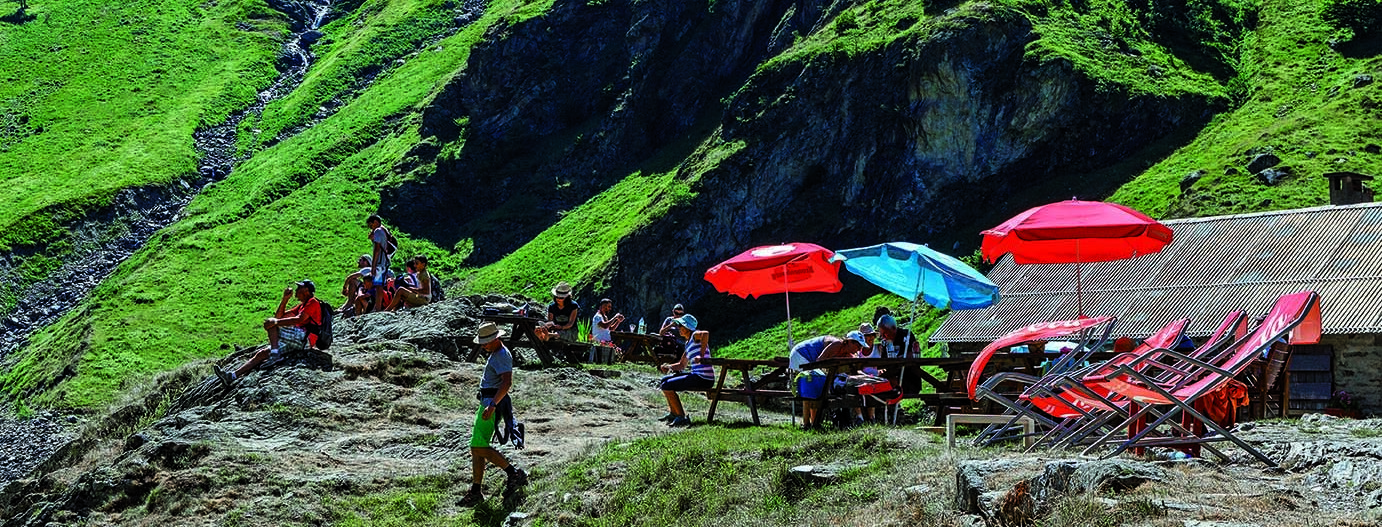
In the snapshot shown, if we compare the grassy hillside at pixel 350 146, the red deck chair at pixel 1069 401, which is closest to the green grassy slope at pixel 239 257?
the grassy hillside at pixel 350 146

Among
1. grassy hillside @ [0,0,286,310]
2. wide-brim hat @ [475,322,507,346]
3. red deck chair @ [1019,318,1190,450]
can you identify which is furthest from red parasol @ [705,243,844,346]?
grassy hillside @ [0,0,286,310]

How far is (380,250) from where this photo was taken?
2852 centimetres

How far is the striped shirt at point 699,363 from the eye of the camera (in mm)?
18181

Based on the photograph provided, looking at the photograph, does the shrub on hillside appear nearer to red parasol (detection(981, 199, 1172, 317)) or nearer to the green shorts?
red parasol (detection(981, 199, 1172, 317))

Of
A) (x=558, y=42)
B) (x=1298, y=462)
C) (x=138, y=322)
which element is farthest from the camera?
(x=558, y=42)

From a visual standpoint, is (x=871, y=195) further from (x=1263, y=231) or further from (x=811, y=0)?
(x=1263, y=231)

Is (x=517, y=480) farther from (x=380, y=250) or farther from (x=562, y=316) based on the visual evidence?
(x=380, y=250)

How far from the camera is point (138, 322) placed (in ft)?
219

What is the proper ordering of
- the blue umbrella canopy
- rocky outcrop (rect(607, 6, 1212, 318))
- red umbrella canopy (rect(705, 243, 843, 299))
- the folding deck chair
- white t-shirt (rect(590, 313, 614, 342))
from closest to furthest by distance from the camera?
the folding deck chair
the blue umbrella canopy
red umbrella canopy (rect(705, 243, 843, 299))
white t-shirt (rect(590, 313, 614, 342))
rocky outcrop (rect(607, 6, 1212, 318))

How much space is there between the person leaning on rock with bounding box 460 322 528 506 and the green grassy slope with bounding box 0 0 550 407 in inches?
1518

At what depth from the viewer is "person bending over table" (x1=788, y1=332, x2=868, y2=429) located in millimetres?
16156

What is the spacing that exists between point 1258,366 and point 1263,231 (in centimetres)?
1776

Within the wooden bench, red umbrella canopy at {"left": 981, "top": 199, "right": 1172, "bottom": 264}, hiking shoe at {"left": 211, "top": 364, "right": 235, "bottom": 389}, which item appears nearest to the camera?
the wooden bench

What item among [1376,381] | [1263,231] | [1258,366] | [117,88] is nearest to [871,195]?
[1263,231]
